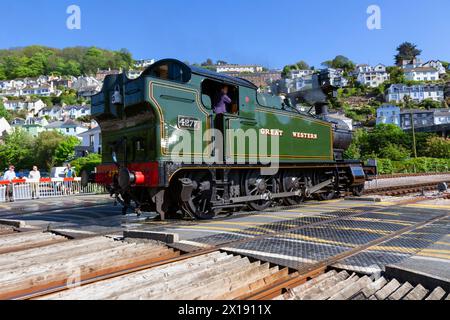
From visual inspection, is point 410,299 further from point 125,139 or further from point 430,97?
point 430,97

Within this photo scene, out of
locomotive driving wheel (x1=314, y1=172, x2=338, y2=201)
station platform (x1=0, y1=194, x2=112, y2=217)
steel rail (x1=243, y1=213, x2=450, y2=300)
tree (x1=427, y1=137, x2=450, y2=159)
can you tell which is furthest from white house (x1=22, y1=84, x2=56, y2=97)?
steel rail (x1=243, y1=213, x2=450, y2=300)

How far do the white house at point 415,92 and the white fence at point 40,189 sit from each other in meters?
125

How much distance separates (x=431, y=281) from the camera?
3.61m

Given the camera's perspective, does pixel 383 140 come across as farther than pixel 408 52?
No

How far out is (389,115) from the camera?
10231 cm

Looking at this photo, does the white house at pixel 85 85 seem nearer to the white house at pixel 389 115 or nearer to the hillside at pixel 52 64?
the hillside at pixel 52 64

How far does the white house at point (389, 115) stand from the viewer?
10062cm

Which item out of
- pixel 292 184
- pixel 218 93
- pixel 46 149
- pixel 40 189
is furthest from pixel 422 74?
pixel 218 93

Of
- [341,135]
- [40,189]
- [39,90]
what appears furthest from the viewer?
[39,90]

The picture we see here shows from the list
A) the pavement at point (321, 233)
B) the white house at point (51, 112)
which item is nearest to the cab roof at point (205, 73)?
the pavement at point (321, 233)

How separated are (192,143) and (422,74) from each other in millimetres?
164136

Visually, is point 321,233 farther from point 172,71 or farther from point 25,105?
point 25,105

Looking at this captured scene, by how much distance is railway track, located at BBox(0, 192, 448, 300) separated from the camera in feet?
11.6
